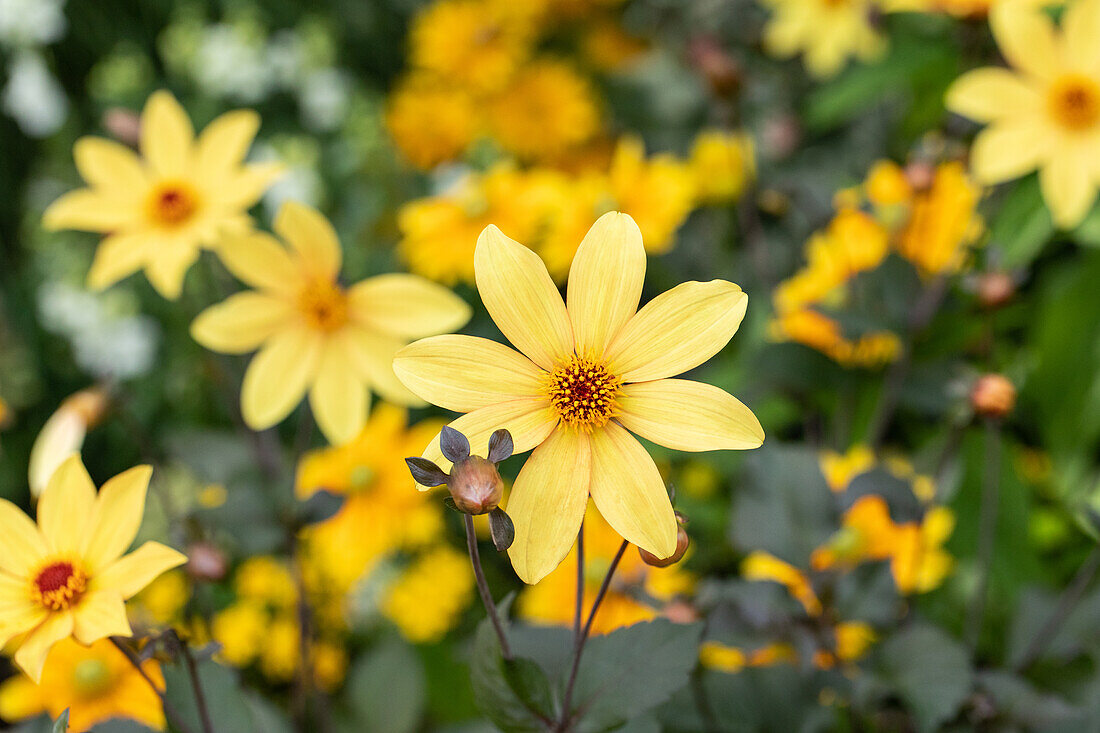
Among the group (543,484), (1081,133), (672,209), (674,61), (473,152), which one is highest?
(674,61)

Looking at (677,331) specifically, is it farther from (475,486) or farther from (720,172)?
(720,172)

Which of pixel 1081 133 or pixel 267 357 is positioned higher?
pixel 1081 133

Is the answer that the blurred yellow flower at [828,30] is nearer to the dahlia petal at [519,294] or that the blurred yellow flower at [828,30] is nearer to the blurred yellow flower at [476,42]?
the blurred yellow flower at [476,42]

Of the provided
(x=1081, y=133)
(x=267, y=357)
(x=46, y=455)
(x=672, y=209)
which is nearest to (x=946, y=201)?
(x=1081, y=133)

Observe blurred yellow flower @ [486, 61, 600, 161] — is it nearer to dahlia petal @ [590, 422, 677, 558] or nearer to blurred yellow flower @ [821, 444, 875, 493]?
blurred yellow flower @ [821, 444, 875, 493]

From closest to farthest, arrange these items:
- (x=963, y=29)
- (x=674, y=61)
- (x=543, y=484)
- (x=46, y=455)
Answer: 1. (x=543, y=484)
2. (x=46, y=455)
3. (x=963, y=29)
4. (x=674, y=61)

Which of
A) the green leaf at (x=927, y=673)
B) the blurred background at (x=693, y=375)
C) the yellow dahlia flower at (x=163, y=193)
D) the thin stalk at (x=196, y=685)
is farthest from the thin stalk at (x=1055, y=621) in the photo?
the yellow dahlia flower at (x=163, y=193)

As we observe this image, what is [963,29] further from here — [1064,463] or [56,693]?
[56,693]
